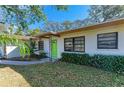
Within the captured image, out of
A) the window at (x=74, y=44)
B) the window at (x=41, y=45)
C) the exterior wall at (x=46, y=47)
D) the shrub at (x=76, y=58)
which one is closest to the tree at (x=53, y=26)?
the window at (x=41, y=45)

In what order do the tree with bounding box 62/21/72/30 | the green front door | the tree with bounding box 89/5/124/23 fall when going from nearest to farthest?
the green front door → the tree with bounding box 89/5/124/23 → the tree with bounding box 62/21/72/30

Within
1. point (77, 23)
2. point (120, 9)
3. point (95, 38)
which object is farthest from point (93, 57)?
point (77, 23)

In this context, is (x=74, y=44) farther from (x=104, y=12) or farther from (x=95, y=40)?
(x=104, y=12)

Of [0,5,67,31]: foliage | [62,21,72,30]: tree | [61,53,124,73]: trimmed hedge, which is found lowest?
[61,53,124,73]: trimmed hedge

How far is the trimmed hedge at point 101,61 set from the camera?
8718mm

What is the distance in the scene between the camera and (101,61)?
32.7ft

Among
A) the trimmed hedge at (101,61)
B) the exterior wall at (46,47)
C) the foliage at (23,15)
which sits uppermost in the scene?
the foliage at (23,15)

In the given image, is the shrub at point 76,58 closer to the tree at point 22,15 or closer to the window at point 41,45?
the tree at point 22,15

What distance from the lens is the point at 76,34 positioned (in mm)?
13016

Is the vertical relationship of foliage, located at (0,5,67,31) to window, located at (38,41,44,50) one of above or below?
above

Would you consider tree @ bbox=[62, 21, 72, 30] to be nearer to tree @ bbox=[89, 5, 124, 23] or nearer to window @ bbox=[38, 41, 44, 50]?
tree @ bbox=[89, 5, 124, 23]

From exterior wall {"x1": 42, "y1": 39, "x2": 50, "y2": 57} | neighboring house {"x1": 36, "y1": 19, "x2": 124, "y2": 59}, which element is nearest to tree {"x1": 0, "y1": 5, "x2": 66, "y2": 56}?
neighboring house {"x1": 36, "y1": 19, "x2": 124, "y2": 59}

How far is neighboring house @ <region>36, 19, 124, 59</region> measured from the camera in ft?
30.4

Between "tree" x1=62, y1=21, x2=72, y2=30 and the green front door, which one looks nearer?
the green front door
